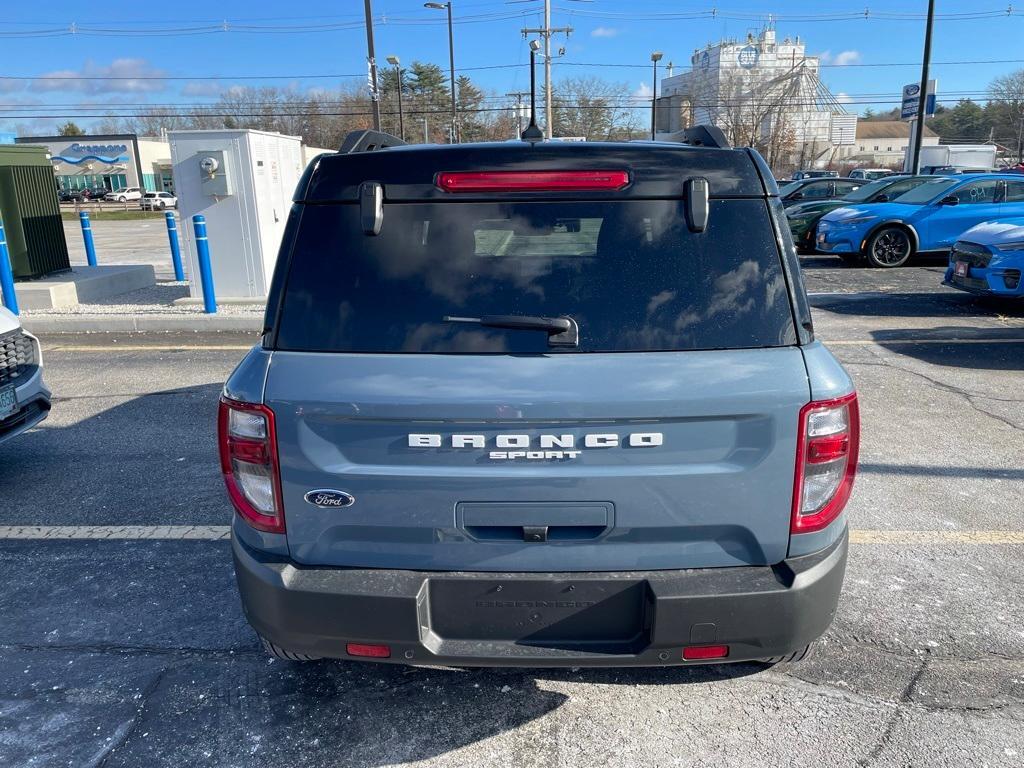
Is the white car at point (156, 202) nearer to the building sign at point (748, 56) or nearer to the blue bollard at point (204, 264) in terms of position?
the blue bollard at point (204, 264)

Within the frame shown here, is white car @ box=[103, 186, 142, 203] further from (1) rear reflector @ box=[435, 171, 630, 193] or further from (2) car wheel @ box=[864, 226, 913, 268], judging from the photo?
(1) rear reflector @ box=[435, 171, 630, 193]

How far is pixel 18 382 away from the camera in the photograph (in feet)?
15.9

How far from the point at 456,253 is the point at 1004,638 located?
2752 millimetres

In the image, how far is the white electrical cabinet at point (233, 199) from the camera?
34.6ft

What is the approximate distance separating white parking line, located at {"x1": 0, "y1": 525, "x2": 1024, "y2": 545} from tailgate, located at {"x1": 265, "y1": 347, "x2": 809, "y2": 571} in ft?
7.28

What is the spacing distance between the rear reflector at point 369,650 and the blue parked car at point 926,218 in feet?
44.7

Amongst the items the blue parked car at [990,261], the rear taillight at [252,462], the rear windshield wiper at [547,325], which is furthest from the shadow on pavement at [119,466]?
the blue parked car at [990,261]

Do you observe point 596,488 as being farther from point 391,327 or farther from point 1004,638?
point 1004,638

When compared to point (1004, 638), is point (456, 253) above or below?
above

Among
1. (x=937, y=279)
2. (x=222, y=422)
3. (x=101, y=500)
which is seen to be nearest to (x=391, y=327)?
(x=222, y=422)

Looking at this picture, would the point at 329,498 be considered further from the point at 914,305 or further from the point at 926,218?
the point at 926,218

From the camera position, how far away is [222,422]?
7.55 ft

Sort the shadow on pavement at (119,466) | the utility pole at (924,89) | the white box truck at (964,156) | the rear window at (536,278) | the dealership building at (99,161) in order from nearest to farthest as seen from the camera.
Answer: the rear window at (536,278) → the shadow on pavement at (119,466) → the utility pole at (924,89) → the white box truck at (964,156) → the dealership building at (99,161)

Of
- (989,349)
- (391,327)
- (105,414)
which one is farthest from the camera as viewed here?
(989,349)
